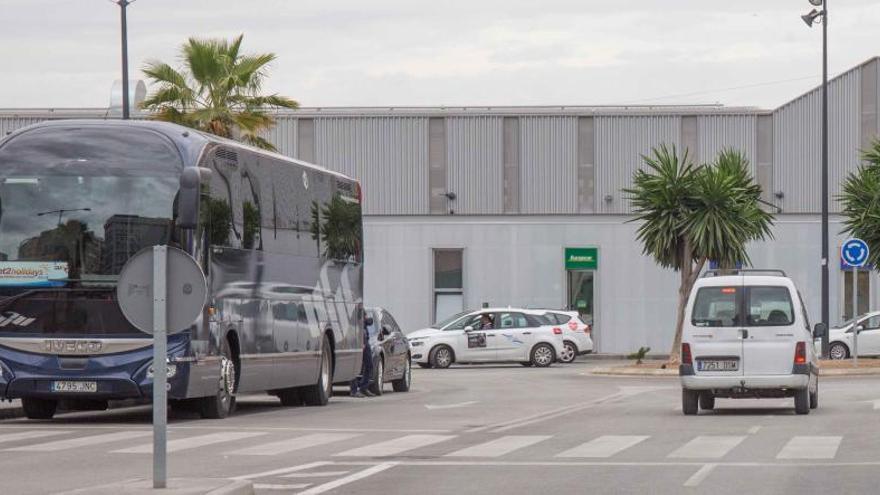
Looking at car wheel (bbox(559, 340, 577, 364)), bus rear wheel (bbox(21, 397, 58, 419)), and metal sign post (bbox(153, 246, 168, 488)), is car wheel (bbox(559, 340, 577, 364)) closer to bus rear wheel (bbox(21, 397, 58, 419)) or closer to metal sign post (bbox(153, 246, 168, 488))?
bus rear wheel (bbox(21, 397, 58, 419))

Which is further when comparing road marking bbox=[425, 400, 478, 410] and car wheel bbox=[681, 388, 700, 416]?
road marking bbox=[425, 400, 478, 410]

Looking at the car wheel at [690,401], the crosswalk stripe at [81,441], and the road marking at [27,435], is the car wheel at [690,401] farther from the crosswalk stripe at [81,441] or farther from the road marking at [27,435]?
the road marking at [27,435]

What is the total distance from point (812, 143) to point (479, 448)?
41.3 meters

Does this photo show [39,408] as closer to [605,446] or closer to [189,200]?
[189,200]

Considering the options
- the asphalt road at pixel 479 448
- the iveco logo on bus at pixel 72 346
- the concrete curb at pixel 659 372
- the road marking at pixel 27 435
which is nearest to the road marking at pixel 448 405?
the asphalt road at pixel 479 448

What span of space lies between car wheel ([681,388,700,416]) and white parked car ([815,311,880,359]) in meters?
23.6

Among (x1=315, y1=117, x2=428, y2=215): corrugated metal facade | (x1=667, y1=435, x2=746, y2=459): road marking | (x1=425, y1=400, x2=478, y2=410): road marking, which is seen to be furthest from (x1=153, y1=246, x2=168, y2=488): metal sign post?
(x1=315, y1=117, x2=428, y2=215): corrugated metal facade

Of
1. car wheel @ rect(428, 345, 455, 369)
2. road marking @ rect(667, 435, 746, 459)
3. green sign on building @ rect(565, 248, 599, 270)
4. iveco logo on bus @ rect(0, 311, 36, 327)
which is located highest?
green sign on building @ rect(565, 248, 599, 270)

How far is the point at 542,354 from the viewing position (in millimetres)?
47781

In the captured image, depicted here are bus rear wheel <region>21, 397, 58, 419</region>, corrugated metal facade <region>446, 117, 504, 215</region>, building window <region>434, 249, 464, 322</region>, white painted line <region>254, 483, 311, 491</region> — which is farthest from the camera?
corrugated metal facade <region>446, 117, 504, 215</region>

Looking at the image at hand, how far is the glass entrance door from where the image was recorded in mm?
57094

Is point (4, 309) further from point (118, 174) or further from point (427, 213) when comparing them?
point (427, 213)

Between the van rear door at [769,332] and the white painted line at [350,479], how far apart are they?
9233 mm

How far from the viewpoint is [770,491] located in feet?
44.1
